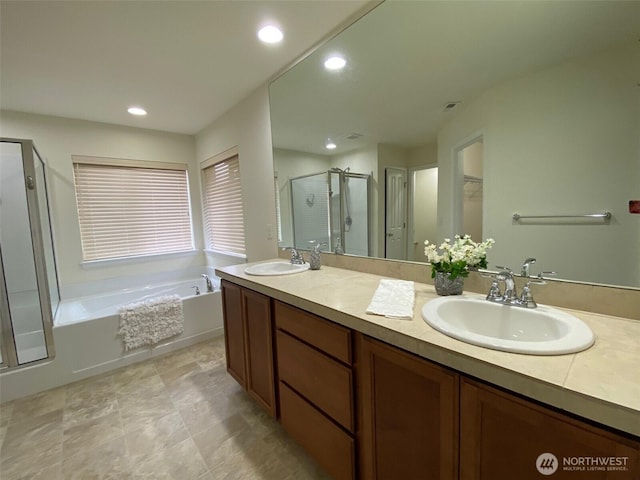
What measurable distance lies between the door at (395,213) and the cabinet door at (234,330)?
1018 millimetres

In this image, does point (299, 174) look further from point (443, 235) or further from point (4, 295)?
point (4, 295)

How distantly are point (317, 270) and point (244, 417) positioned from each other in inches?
42.4

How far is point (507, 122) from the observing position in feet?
3.81

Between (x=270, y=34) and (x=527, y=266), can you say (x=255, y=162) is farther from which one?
(x=527, y=266)

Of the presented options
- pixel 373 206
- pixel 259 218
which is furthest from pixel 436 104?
pixel 259 218

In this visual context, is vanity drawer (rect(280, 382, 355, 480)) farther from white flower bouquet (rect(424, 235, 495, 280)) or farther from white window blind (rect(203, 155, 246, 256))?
white window blind (rect(203, 155, 246, 256))

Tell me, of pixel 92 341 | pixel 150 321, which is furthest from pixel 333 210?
pixel 92 341

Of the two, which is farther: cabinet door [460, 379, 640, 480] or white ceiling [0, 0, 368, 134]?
white ceiling [0, 0, 368, 134]

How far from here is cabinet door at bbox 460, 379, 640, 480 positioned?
57 cm

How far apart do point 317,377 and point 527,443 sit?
79cm

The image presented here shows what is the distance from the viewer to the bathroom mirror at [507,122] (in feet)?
3.10

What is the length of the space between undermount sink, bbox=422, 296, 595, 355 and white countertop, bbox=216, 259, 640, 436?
2 cm

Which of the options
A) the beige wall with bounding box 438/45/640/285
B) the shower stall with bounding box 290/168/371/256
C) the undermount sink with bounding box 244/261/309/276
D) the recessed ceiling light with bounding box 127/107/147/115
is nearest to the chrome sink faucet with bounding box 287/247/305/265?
the undermount sink with bounding box 244/261/309/276

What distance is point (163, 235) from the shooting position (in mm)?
3652
